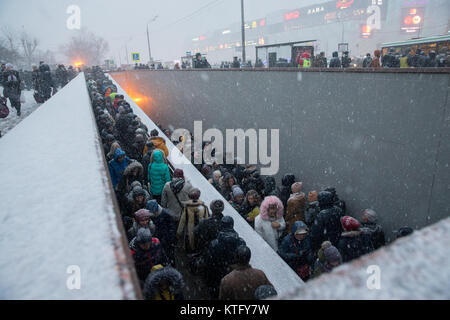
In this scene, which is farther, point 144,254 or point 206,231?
point 206,231

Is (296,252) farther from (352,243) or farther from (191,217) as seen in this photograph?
(191,217)

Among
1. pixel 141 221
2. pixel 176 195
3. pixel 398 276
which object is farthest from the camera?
pixel 176 195

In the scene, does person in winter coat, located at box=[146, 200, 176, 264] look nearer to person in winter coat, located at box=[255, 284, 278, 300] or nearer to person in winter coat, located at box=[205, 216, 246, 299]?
person in winter coat, located at box=[205, 216, 246, 299]

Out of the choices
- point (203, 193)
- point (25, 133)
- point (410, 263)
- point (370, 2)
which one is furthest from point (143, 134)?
point (370, 2)

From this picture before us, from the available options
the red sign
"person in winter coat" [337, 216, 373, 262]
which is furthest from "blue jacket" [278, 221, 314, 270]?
the red sign

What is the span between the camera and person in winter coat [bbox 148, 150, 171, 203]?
16.2ft

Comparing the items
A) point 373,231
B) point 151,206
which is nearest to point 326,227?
point 373,231

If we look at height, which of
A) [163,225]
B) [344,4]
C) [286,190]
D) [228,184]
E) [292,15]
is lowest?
[286,190]

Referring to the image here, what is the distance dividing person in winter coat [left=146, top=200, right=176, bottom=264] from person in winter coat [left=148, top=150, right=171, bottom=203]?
121 cm

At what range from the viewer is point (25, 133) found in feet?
10.1

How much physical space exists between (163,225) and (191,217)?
0.38m

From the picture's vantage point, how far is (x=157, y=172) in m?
5.02

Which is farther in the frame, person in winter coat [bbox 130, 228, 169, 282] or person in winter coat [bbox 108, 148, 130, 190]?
person in winter coat [bbox 108, 148, 130, 190]
